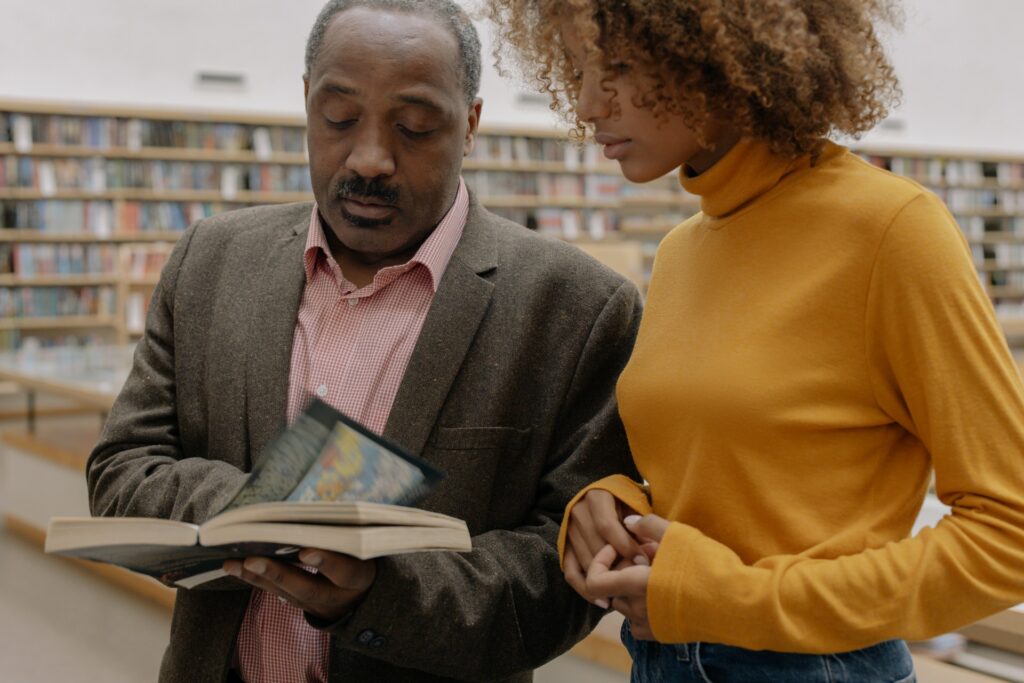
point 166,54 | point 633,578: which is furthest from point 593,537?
point 166,54

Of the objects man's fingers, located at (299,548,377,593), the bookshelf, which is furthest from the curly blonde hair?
the bookshelf

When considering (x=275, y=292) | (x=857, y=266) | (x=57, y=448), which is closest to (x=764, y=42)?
(x=857, y=266)

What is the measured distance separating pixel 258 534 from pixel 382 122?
2.06 feet

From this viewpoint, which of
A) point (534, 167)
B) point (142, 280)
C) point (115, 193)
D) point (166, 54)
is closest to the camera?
point (142, 280)

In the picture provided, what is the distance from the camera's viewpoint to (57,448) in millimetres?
4668

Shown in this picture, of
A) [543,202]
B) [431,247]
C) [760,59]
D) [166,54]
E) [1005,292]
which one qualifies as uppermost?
[166,54]

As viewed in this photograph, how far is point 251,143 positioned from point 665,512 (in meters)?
8.69

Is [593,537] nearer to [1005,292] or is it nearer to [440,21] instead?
[440,21]

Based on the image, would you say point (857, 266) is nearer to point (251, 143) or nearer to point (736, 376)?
point (736, 376)

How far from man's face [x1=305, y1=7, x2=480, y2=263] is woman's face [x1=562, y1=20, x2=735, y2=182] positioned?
0.32 metres

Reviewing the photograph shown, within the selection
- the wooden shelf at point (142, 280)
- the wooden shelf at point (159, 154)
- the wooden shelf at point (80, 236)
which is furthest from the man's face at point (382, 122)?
the wooden shelf at point (80, 236)

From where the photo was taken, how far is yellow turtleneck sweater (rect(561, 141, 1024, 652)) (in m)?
0.90

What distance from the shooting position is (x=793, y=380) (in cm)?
98

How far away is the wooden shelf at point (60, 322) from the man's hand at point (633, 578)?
8448 mm
